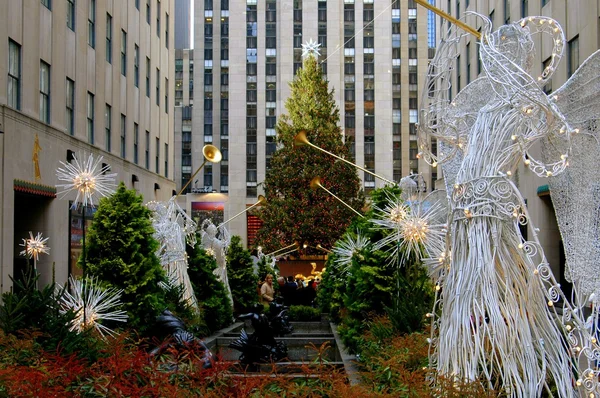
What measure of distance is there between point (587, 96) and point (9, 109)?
49.4ft

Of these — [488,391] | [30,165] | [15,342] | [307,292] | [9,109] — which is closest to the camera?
[488,391]

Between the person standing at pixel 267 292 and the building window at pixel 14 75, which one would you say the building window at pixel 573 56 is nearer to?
the person standing at pixel 267 292

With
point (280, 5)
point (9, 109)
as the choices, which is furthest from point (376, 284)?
point (280, 5)

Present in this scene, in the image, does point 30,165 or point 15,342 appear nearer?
point 15,342

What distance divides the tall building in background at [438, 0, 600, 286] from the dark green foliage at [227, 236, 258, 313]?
978 cm

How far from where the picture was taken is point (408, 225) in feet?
36.8

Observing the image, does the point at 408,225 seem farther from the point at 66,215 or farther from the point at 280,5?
the point at 280,5

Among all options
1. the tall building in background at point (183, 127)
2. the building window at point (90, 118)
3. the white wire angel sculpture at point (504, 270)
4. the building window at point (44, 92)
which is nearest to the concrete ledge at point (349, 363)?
the white wire angel sculpture at point (504, 270)

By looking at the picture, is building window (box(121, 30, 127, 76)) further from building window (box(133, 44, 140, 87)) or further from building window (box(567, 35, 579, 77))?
building window (box(567, 35, 579, 77))

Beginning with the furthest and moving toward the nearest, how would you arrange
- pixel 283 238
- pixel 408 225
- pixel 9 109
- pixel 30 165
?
1. pixel 283 238
2. pixel 30 165
3. pixel 9 109
4. pixel 408 225

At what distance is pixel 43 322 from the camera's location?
9.54 m

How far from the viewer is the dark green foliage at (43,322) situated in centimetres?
898

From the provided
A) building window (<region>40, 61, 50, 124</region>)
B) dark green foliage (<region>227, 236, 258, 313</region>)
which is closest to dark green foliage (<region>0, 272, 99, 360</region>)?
building window (<region>40, 61, 50, 124</region>)

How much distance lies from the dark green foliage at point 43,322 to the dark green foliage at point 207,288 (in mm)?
8435
